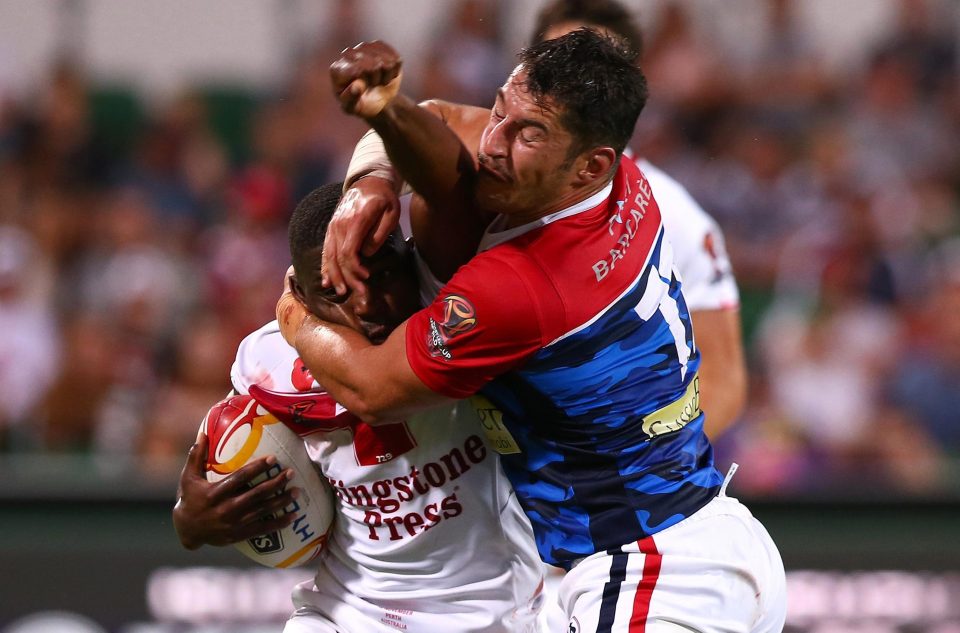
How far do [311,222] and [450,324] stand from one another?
45cm

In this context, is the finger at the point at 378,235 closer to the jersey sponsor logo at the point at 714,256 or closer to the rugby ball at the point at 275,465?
the rugby ball at the point at 275,465

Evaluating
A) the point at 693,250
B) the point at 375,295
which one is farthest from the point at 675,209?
the point at 375,295

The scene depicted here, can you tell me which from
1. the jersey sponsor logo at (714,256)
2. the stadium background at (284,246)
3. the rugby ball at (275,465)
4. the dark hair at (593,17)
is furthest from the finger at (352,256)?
the stadium background at (284,246)

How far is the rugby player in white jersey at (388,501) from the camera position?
9.57ft

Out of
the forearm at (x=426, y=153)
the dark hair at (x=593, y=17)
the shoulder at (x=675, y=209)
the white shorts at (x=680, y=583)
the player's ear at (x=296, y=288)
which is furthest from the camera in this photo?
the shoulder at (x=675, y=209)

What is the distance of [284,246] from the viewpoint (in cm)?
744

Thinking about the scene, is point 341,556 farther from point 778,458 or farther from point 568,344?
point 778,458

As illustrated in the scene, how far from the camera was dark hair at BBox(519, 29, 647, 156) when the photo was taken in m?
2.61

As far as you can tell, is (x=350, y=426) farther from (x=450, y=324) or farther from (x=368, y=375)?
(x=450, y=324)

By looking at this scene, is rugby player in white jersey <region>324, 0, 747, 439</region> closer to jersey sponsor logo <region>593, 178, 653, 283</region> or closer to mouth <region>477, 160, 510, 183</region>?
jersey sponsor logo <region>593, 178, 653, 283</region>

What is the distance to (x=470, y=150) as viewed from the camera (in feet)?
9.43

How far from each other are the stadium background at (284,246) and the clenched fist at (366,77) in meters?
3.26

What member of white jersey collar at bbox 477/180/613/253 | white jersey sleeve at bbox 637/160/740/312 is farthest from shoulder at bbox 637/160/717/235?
white jersey collar at bbox 477/180/613/253

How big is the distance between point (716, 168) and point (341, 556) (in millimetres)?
5214
